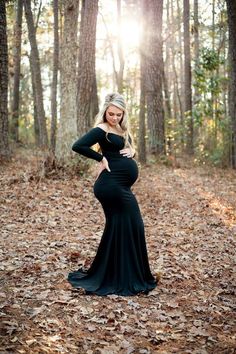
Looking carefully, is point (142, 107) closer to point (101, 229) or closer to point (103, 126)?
point (101, 229)

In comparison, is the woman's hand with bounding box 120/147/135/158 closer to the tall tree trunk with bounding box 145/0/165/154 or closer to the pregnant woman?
the pregnant woman

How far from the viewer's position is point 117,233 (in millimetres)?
5781

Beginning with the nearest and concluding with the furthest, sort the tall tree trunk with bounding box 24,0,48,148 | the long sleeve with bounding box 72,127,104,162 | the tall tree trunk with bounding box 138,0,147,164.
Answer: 1. the long sleeve with bounding box 72,127,104,162
2. the tall tree trunk with bounding box 138,0,147,164
3. the tall tree trunk with bounding box 24,0,48,148

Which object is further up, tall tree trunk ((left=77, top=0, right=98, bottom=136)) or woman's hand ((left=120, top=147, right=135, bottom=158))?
tall tree trunk ((left=77, top=0, right=98, bottom=136))

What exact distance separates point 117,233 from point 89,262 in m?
1.25

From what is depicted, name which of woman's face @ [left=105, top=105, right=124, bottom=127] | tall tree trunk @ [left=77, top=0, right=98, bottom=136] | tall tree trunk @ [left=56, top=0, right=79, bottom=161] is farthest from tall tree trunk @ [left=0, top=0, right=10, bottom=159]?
woman's face @ [left=105, top=105, right=124, bottom=127]

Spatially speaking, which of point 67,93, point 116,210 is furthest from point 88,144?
point 67,93

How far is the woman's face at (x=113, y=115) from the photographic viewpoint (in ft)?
18.4

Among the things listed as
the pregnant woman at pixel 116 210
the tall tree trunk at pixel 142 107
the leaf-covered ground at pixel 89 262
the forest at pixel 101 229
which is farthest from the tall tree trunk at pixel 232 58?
the pregnant woman at pixel 116 210

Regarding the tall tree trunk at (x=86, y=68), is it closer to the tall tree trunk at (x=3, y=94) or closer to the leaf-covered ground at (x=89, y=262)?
the leaf-covered ground at (x=89, y=262)

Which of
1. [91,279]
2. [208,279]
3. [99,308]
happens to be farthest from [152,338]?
[208,279]

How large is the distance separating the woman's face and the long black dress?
0.18 meters

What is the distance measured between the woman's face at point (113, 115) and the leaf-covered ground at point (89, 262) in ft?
7.87

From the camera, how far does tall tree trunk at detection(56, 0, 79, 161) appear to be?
11.7 metres
